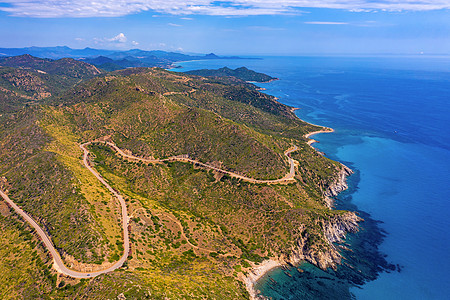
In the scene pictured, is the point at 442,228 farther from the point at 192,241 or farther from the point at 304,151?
the point at 192,241

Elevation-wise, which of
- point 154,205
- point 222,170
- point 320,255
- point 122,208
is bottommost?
point 320,255

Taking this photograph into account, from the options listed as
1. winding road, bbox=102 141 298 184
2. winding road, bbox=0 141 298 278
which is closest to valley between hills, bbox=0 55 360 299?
winding road, bbox=0 141 298 278

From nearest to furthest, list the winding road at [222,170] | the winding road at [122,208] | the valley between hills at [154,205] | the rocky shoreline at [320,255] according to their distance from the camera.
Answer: the winding road at [122,208]
the valley between hills at [154,205]
the rocky shoreline at [320,255]
the winding road at [222,170]

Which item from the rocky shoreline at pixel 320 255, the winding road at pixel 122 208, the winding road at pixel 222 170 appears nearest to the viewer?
the winding road at pixel 122 208

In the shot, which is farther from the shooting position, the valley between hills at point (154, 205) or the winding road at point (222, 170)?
the winding road at point (222, 170)

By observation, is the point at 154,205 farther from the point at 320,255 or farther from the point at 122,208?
the point at 320,255

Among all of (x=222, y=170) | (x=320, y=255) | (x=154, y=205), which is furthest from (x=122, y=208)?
(x=320, y=255)

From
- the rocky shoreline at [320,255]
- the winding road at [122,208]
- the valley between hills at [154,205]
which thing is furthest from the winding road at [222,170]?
the rocky shoreline at [320,255]

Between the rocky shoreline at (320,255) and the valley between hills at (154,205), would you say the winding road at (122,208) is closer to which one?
the valley between hills at (154,205)

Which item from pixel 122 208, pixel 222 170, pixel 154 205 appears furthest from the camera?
pixel 222 170

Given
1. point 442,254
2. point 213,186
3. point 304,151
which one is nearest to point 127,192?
point 213,186

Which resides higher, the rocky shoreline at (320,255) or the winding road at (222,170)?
the winding road at (222,170)
